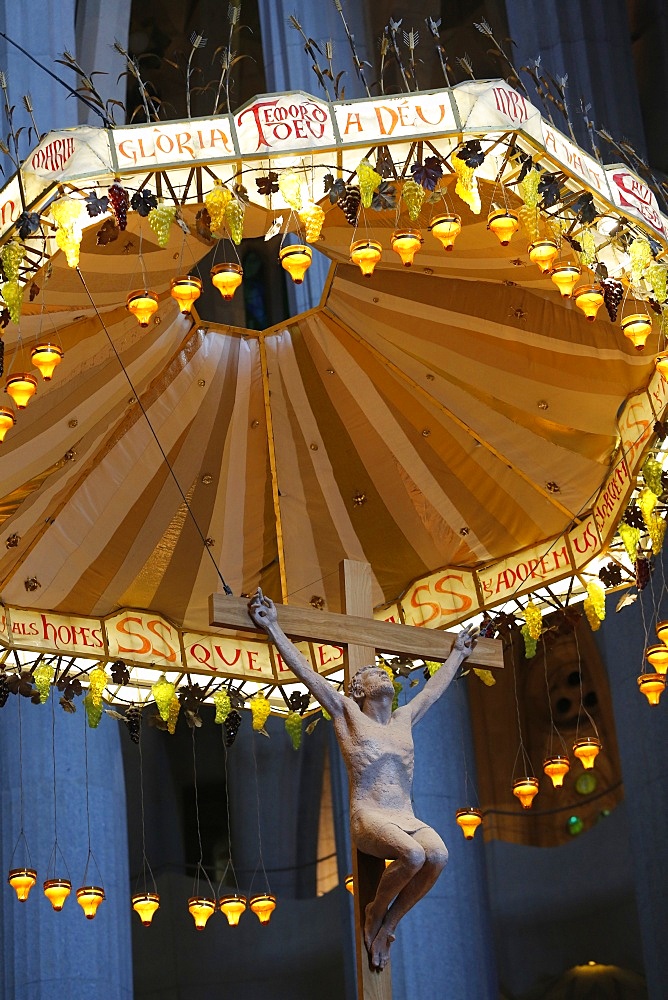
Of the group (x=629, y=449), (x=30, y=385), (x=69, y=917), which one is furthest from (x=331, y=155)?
(x=69, y=917)

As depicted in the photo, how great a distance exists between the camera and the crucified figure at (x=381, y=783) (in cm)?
722

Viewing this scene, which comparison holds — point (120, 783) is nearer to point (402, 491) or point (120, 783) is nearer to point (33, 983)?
point (33, 983)

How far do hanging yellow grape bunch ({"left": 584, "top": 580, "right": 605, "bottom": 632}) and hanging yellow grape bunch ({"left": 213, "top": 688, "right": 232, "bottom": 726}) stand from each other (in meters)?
2.84

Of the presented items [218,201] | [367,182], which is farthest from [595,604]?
[218,201]

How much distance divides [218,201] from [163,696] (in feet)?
A: 14.8

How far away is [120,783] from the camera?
14.3 metres

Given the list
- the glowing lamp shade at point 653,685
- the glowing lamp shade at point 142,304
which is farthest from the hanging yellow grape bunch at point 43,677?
the glowing lamp shade at point 653,685

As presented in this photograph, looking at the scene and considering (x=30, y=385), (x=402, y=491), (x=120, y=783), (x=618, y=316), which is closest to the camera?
(x=30, y=385)

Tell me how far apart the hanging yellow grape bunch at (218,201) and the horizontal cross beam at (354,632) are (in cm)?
205

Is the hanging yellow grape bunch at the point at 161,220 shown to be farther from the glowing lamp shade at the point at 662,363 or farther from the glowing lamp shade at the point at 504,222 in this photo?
the glowing lamp shade at the point at 662,363

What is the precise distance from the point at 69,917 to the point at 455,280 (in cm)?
644

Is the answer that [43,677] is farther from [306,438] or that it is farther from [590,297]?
[590,297]

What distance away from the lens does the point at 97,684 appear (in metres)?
11.3

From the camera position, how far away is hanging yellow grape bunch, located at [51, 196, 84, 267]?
26.5 feet
